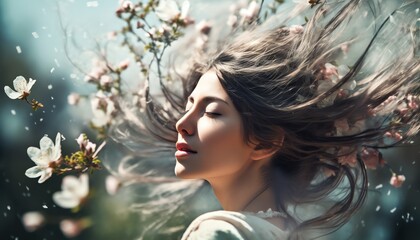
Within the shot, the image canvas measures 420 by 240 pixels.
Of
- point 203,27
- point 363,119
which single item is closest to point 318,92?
point 363,119

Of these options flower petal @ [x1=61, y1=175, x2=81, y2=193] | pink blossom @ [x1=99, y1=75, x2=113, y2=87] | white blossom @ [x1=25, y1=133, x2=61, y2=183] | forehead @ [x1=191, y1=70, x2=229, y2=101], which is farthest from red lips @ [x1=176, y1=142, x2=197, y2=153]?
flower petal @ [x1=61, y1=175, x2=81, y2=193]

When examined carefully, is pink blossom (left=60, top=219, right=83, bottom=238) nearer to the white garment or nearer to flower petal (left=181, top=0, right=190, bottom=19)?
the white garment

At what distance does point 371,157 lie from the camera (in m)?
1.72

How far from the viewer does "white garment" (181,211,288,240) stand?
4.49ft

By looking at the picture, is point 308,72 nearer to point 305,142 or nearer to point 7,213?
point 305,142

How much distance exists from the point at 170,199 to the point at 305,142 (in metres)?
0.53

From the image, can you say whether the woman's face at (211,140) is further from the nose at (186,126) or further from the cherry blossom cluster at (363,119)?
the cherry blossom cluster at (363,119)

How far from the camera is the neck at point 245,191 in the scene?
60.6 inches

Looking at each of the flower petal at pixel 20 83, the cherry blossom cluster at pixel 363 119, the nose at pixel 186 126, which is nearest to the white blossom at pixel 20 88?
the flower petal at pixel 20 83

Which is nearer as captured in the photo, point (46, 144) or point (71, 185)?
point (71, 185)

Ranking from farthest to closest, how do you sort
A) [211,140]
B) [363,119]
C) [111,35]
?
1. [111,35]
2. [363,119]
3. [211,140]

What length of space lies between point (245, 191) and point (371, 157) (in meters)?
0.34

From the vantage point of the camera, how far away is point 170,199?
6.53 feet

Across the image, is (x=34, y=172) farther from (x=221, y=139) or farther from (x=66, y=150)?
(x=66, y=150)
